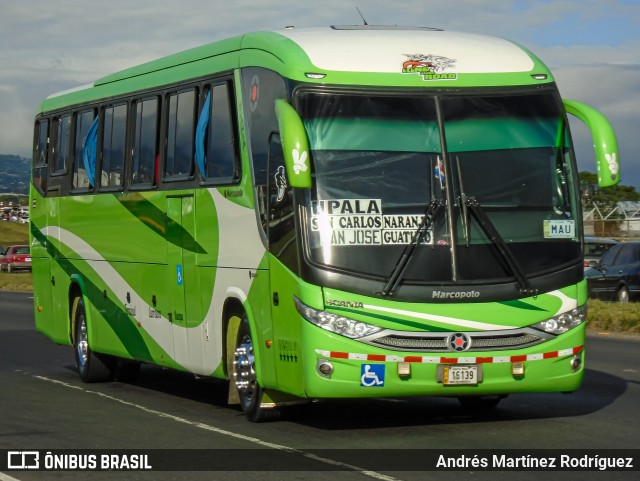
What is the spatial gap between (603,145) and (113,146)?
6845 millimetres

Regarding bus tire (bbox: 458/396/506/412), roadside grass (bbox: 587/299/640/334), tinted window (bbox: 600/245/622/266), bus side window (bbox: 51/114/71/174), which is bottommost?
bus tire (bbox: 458/396/506/412)

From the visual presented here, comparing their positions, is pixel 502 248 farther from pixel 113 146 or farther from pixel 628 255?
pixel 628 255

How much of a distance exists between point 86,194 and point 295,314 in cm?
684

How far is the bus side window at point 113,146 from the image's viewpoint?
1633cm

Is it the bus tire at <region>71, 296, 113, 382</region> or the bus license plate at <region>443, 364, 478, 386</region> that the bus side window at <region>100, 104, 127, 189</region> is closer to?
the bus tire at <region>71, 296, 113, 382</region>

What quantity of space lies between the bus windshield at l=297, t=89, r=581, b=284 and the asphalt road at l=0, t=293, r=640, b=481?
1364 mm

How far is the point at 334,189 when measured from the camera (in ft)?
37.4

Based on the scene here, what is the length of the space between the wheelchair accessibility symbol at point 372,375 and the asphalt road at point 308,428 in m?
0.46

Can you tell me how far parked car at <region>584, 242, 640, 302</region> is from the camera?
1138 inches

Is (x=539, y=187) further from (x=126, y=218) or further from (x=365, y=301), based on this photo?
(x=126, y=218)

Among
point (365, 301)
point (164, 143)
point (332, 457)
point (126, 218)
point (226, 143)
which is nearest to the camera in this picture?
point (332, 457)

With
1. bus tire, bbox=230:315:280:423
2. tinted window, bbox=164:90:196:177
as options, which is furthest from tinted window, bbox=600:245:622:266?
bus tire, bbox=230:315:280:423

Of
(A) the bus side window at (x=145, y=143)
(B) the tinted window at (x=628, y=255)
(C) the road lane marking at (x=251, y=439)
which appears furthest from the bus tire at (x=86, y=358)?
(B) the tinted window at (x=628, y=255)

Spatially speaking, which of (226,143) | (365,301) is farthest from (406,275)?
(226,143)
